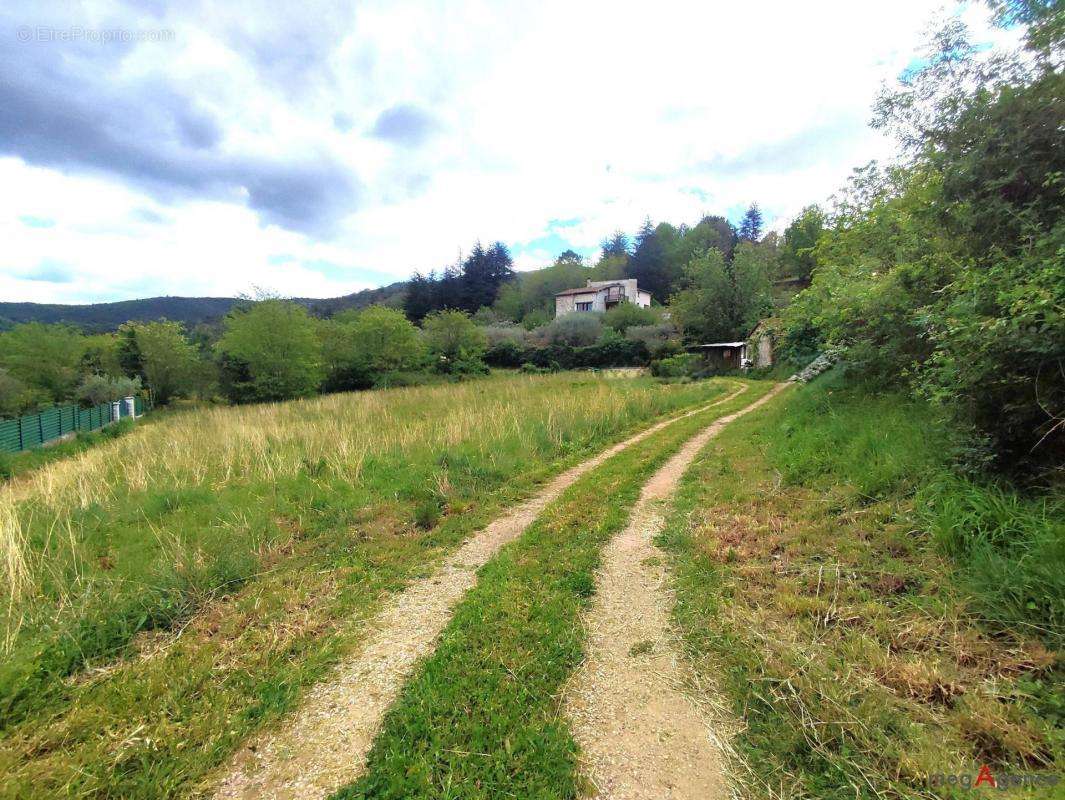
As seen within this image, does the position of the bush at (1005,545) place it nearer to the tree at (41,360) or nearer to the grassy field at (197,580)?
the grassy field at (197,580)

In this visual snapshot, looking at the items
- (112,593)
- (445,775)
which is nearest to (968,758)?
(445,775)

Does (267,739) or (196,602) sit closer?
(267,739)

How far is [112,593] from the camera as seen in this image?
12.3 ft

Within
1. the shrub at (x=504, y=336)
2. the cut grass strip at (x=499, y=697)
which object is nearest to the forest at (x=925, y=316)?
the cut grass strip at (x=499, y=697)

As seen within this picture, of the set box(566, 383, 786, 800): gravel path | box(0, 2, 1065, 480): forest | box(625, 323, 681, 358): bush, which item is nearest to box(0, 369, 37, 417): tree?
box(0, 2, 1065, 480): forest

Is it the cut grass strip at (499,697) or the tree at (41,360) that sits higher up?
the tree at (41,360)

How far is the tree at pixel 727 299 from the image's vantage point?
3628 cm

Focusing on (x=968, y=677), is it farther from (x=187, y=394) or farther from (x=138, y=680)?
(x=187, y=394)

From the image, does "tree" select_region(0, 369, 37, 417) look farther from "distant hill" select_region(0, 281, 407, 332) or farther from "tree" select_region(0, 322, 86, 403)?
"distant hill" select_region(0, 281, 407, 332)

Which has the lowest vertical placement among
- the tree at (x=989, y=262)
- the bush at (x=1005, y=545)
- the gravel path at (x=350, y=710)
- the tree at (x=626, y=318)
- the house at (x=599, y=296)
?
the gravel path at (x=350, y=710)

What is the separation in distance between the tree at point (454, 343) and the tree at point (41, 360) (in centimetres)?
2368

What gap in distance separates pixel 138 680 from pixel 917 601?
5.79 m

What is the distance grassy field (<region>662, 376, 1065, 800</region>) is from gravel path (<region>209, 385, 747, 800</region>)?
83.8 inches

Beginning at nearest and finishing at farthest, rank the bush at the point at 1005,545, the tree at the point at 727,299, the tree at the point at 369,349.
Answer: the bush at the point at 1005,545 → the tree at the point at 369,349 → the tree at the point at 727,299
